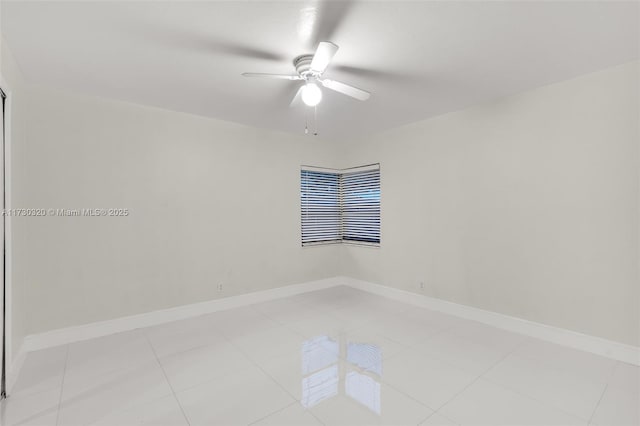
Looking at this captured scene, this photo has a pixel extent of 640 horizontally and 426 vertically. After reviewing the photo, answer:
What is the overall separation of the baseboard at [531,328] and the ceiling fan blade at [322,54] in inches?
123

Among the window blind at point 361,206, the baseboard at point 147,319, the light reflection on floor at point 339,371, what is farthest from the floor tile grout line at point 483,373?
the baseboard at point 147,319

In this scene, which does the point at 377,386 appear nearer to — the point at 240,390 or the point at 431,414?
the point at 431,414

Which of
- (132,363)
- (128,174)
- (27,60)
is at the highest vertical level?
(27,60)

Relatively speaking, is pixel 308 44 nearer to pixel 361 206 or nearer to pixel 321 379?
pixel 321 379

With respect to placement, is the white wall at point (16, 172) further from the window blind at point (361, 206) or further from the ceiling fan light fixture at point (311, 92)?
the window blind at point (361, 206)

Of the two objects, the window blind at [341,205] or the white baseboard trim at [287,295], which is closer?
the white baseboard trim at [287,295]

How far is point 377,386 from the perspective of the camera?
2148 millimetres

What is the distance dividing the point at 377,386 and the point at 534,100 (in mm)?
3059

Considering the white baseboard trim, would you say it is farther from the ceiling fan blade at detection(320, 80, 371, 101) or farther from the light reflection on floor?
the ceiling fan blade at detection(320, 80, 371, 101)

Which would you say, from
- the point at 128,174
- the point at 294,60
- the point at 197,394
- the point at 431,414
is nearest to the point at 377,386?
the point at 431,414

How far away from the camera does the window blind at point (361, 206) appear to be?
15.5 feet

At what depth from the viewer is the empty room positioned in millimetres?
1906

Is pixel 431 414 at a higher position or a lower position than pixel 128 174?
lower

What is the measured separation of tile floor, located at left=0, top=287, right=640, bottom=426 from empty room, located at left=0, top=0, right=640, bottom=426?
2 centimetres
